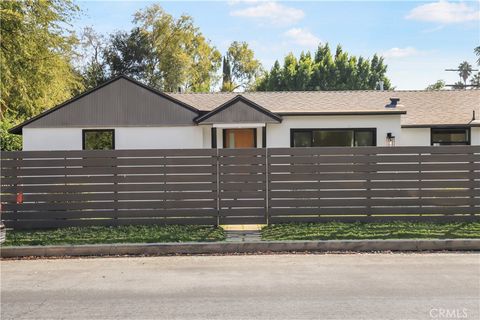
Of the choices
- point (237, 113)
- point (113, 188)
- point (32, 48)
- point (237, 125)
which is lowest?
point (113, 188)

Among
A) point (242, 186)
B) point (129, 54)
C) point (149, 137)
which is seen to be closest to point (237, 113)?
point (149, 137)

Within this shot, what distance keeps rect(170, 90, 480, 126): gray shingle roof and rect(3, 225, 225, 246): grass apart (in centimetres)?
761

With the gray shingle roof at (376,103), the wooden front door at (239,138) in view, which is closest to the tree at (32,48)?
the gray shingle roof at (376,103)

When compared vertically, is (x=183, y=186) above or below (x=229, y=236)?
above

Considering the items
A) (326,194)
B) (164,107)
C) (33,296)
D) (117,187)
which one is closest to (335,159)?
(326,194)

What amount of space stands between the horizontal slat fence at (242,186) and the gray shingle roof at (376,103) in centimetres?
626

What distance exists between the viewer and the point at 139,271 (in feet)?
22.5

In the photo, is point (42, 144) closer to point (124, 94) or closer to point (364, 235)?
point (124, 94)

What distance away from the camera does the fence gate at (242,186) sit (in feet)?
30.8

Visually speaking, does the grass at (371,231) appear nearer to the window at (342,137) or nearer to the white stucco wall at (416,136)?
the window at (342,137)

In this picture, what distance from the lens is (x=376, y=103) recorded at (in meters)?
17.0

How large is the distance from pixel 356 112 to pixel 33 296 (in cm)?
1178

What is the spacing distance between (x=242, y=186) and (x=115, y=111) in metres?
7.98

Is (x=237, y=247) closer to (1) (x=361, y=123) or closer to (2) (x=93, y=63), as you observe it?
(1) (x=361, y=123)
